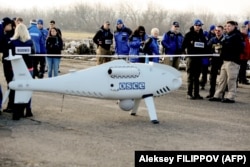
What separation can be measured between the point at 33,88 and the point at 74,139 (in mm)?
1423

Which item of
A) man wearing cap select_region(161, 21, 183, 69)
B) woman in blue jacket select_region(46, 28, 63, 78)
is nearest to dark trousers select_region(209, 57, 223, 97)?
man wearing cap select_region(161, 21, 183, 69)

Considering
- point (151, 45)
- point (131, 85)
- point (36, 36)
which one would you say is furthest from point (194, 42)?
point (36, 36)

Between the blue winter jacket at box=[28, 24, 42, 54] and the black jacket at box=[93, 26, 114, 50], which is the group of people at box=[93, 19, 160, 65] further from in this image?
the blue winter jacket at box=[28, 24, 42, 54]

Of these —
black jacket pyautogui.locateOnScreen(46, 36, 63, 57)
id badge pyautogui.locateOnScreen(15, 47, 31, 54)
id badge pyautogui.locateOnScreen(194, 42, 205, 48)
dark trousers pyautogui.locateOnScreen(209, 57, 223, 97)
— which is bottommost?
dark trousers pyautogui.locateOnScreen(209, 57, 223, 97)

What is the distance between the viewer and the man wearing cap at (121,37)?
47.3 ft

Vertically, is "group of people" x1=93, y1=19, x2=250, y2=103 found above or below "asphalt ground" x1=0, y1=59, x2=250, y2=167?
above

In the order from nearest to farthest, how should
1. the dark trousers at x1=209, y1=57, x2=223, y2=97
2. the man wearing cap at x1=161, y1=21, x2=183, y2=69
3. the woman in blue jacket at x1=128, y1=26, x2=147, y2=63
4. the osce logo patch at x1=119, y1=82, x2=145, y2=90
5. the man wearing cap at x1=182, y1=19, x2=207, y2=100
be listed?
the osce logo patch at x1=119, y1=82, x2=145, y2=90 < the man wearing cap at x1=182, y1=19, x2=207, y2=100 < the dark trousers at x1=209, y1=57, x2=223, y2=97 < the woman in blue jacket at x1=128, y1=26, x2=147, y2=63 < the man wearing cap at x1=161, y1=21, x2=183, y2=69

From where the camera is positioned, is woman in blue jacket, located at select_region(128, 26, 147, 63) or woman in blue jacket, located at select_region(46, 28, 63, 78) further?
woman in blue jacket, located at select_region(46, 28, 63, 78)

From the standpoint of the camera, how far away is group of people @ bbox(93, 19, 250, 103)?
11.7 meters

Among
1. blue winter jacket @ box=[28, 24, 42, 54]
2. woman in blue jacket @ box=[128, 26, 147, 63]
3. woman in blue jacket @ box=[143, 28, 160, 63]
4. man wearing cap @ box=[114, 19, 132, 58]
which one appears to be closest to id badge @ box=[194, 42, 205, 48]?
woman in blue jacket @ box=[143, 28, 160, 63]

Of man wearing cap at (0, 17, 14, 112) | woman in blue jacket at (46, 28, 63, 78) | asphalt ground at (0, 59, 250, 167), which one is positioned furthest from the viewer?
woman in blue jacket at (46, 28, 63, 78)

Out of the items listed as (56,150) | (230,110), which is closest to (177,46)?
(230,110)

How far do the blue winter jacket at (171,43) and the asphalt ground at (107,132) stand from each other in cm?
264

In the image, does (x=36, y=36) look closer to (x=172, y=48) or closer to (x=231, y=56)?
(x=172, y=48)
